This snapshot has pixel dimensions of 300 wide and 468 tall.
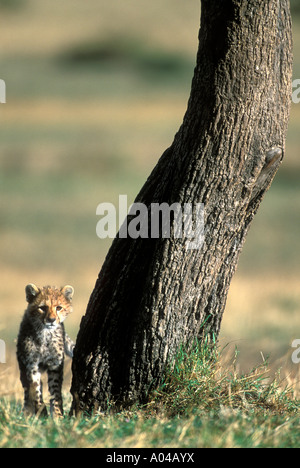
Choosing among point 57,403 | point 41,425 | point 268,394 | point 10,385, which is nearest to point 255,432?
point 268,394

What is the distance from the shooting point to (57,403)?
5949 millimetres

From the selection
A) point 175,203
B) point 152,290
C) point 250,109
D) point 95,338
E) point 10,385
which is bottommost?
point 10,385

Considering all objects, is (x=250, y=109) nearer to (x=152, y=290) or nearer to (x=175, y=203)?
(x=175, y=203)

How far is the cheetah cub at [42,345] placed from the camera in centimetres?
595

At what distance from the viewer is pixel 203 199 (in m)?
5.43

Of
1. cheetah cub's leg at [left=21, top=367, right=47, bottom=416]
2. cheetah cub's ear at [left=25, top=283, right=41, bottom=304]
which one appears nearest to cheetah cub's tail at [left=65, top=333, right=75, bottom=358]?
cheetah cub's leg at [left=21, top=367, right=47, bottom=416]

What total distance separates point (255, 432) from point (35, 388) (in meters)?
1.89

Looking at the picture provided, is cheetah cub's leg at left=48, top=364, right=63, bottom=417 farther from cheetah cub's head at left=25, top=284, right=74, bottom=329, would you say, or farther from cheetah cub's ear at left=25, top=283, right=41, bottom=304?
cheetah cub's ear at left=25, top=283, right=41, bottom=304

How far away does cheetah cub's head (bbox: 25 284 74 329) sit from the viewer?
5984 mm

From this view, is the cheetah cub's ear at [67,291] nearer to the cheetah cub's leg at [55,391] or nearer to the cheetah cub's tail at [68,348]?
the cheetah cub's tail at [68,348]

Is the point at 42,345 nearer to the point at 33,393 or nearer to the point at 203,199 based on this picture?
the point at 33,393

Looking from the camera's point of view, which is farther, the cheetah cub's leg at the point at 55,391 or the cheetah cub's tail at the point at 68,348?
the cheetah cub's tail at the point at 68,348

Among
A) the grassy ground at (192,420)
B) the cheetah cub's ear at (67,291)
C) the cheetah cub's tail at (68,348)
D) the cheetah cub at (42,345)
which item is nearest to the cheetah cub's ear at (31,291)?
the cheetah cub at (42,345)

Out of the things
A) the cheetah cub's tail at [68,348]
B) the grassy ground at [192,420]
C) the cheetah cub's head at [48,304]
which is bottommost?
the grassy ground at [192,420]
